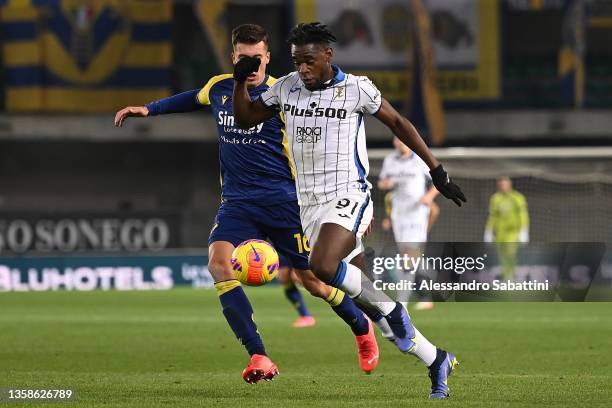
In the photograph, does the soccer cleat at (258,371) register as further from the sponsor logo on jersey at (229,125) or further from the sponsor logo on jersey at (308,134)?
the sponsor logo on jersey at (229,125)

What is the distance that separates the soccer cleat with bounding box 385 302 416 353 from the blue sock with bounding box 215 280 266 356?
0.97 m

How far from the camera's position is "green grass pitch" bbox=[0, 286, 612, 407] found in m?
8.34

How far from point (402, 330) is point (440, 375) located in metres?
0.35

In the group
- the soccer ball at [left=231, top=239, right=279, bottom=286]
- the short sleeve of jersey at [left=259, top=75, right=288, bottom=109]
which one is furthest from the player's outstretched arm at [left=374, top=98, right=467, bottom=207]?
A: the soccer ball at [left=231, top=239, right=279, bottom=286]

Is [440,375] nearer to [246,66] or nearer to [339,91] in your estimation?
[339,91]

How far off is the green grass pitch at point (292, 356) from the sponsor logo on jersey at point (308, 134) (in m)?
1.55

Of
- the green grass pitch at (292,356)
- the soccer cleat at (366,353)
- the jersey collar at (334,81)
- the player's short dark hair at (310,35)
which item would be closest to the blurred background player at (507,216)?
the green grass pitch at (292,356)

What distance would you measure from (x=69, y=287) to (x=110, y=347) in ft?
39.4

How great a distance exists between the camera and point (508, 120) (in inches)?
1292

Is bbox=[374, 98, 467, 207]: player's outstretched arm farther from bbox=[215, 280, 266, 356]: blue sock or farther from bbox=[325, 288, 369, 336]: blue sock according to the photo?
bbox=[215, 280, 266, 356]: blue sock

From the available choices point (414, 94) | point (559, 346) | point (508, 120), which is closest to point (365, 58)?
point (414, 94)

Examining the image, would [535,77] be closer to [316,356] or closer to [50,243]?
[50,243]

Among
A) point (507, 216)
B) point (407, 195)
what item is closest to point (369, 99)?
point (407, 195)

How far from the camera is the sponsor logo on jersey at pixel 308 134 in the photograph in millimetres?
8273
